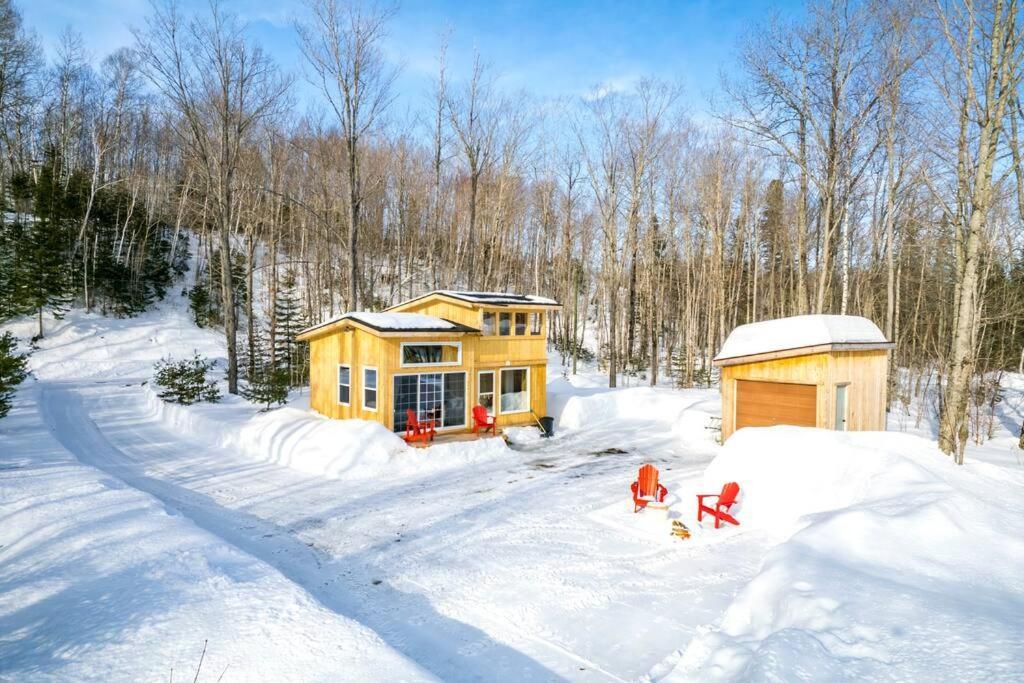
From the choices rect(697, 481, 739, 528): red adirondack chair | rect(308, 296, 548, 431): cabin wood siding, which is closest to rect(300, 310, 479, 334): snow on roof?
rect(308, 296, 548, 431): cabin wood siding

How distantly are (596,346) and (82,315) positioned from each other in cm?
3285

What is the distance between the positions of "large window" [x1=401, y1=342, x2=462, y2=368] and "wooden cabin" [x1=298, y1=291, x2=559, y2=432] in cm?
3

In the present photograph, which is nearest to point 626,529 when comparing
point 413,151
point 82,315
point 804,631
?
point 804,631

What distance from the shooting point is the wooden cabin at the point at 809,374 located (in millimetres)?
12398

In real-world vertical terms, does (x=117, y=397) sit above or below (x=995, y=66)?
below

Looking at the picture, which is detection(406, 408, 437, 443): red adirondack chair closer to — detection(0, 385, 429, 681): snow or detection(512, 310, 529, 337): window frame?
detection(512, 310, 529, 337): window frame

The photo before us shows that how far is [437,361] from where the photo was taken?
15.3 meters

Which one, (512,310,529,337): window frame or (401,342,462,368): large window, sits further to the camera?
(512,310,529,337): window frame

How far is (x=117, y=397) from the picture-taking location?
20.3m

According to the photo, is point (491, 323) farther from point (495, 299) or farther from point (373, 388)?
point (373, 388)

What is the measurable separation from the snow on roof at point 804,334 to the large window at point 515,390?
6.26 m

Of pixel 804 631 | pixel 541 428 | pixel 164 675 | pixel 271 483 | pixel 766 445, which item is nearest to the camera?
pixel 164 675

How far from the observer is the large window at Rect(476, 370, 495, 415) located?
1636cm

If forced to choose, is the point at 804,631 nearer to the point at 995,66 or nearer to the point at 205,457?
the point at 995,66
